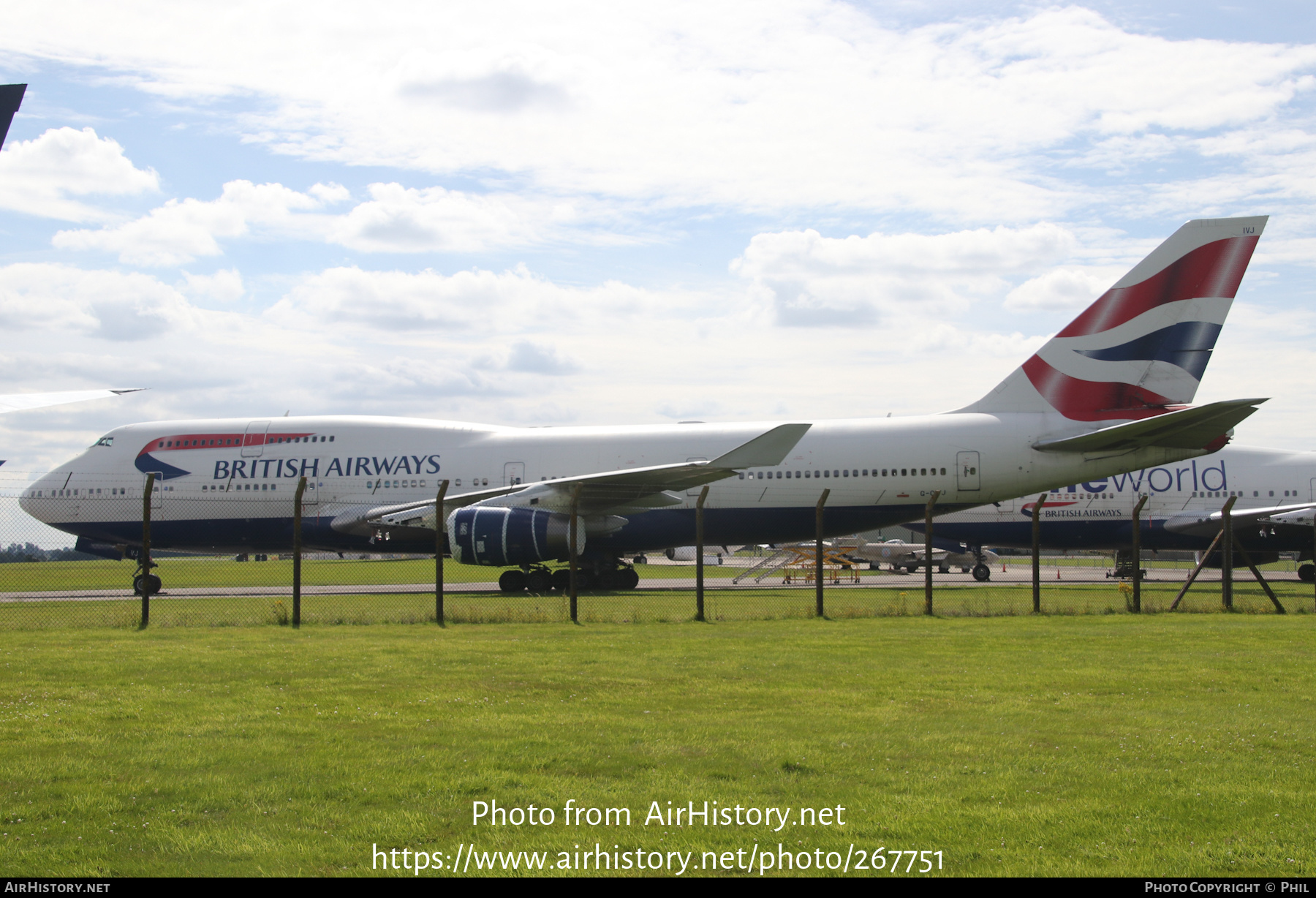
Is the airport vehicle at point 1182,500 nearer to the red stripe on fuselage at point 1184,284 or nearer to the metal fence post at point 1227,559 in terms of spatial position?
the red stripe on fuselage at point 1184,284

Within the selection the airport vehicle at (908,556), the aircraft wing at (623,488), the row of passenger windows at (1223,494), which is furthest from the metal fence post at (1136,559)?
the airport vehicle at (908,556)

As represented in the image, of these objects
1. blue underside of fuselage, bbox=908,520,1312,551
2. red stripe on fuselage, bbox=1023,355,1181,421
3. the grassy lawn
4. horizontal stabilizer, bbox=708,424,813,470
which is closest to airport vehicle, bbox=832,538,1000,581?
blue underside of fuselage, bbox=908,520,1312,551

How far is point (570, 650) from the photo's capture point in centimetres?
945

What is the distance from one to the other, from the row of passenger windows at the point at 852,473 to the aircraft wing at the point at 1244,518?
8.84 meters

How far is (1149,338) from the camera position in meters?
21.0

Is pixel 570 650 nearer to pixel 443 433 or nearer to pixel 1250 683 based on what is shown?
pixel 1250 683

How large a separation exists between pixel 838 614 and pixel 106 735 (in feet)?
31.7

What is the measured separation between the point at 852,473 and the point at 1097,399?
5.36 m

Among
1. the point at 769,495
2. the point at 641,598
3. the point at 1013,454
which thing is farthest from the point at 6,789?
the point at 1013,454

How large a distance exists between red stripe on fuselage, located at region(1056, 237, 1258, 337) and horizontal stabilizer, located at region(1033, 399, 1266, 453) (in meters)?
2.46

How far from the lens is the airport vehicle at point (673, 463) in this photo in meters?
20.3

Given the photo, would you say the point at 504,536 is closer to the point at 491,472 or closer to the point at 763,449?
the point at 491,472

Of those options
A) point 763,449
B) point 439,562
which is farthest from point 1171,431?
point 439,562

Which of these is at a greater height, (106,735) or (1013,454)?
(1013,454)
